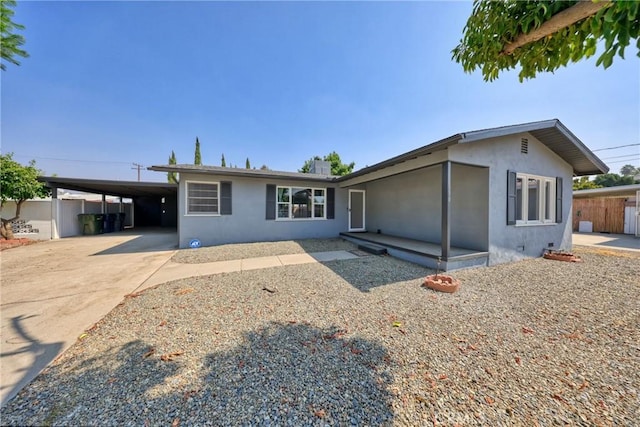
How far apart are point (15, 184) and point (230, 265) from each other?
1034cm

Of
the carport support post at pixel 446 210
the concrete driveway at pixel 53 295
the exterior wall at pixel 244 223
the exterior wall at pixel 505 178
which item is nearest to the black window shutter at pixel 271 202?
the exterior wall at pixel 244 223

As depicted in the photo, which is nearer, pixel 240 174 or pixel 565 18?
pixel 565 18

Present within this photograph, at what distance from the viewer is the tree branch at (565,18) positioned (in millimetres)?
1638

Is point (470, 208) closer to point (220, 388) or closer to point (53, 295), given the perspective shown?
point (220, 388)

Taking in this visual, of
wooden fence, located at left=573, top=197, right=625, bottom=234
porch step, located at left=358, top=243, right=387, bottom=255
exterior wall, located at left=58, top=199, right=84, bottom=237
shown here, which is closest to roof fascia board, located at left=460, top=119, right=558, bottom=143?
porch step, located at left=358, top=243, right=387, bottom=255

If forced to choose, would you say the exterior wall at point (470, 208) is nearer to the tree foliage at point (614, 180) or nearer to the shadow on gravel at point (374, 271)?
the shadow on gravel at point (374, 271)

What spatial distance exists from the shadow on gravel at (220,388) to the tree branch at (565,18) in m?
3.28

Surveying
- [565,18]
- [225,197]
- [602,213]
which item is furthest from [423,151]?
[602,213]

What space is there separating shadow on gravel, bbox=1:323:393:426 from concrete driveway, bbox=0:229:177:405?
382 millimetres

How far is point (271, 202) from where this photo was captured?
9.10 metres

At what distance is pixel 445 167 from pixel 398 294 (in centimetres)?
309

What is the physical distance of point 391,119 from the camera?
10359 mm

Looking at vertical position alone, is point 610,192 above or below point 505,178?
above

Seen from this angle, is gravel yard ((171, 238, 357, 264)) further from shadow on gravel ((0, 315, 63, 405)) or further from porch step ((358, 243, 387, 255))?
shadow on gravel ((0, 315, 63, 405))
